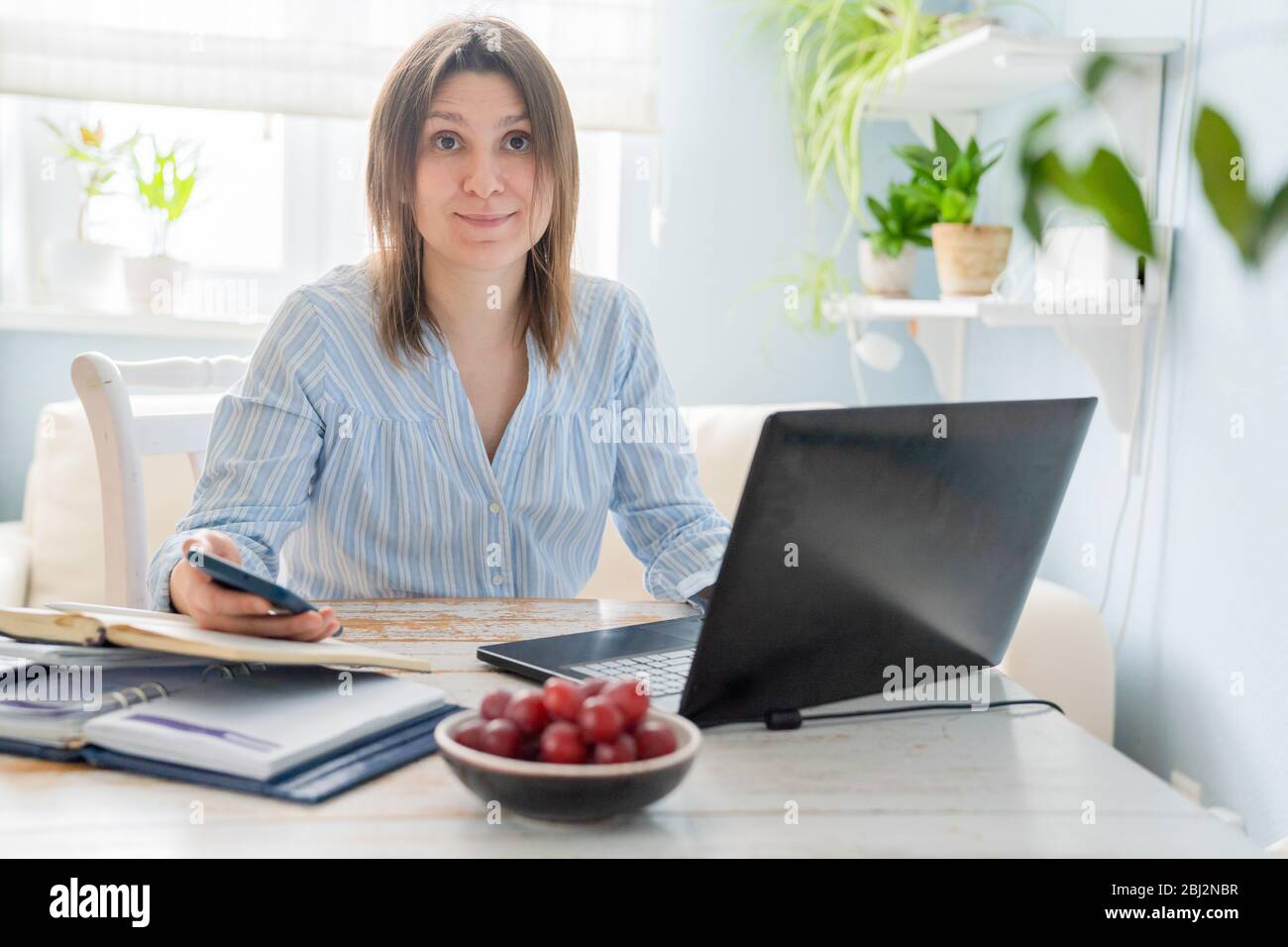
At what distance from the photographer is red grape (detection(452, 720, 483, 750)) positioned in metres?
0.70

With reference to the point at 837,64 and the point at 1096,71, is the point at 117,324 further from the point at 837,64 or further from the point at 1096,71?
the point at 1096,71

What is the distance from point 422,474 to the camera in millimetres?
1422

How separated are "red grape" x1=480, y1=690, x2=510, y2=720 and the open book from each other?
179 mm

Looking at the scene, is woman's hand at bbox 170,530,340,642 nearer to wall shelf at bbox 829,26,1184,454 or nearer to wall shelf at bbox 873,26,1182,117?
wall shelf at bbox 829,26,1184,454

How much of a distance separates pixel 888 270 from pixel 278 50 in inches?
50.0

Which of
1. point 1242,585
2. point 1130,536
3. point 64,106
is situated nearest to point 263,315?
point 64,106

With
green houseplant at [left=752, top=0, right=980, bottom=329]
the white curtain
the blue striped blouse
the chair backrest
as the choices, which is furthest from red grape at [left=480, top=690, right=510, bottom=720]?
the white curtain

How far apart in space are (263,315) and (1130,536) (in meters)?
1.75

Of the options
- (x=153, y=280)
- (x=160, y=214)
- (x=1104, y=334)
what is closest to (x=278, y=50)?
(x=160, y=214)

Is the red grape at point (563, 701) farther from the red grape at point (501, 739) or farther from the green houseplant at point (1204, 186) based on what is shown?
the green houseplant at point (1204, 186)

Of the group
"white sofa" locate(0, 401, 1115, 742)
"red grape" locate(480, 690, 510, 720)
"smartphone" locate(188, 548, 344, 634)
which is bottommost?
"white sofa" locate(0, 401, 1115, 742)

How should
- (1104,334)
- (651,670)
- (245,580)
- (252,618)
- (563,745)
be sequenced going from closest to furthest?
(563,745)
(245,580)
(252,618)
(651,670)
(1104,334)

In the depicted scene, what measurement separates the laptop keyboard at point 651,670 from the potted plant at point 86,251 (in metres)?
1.97
